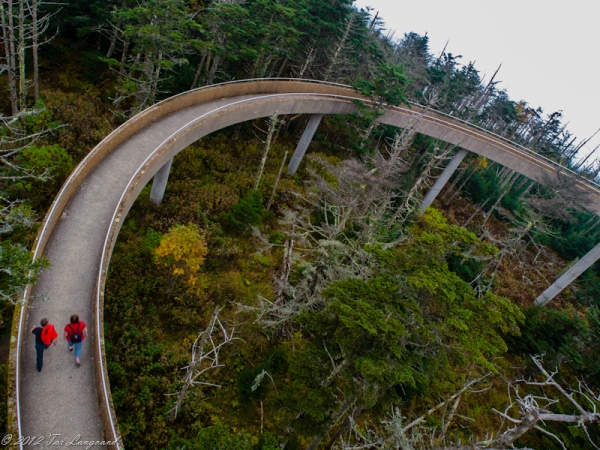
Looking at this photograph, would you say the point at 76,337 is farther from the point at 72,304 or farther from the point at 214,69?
the point at 214,69

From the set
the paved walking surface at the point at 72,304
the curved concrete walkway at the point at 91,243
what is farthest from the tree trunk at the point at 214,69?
the paved walking surface at the point at 72,304

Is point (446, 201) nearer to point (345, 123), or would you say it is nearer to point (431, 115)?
point (431, 115)

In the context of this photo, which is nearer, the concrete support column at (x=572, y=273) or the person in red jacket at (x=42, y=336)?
the person in red jacket at (x=42, y=336)

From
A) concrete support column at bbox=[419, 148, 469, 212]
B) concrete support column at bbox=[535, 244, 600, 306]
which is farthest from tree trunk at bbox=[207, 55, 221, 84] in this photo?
concrete support column at bbox=[535, 244, 600, 306]

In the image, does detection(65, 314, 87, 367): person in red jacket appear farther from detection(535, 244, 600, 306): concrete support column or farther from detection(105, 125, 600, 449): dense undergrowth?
detection(535, 244, 600, 306): concrete support column

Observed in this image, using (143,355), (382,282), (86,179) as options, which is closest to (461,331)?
(382,282)

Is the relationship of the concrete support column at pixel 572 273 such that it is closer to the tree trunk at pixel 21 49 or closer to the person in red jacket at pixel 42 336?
the person in red jacket at pixel 42 336

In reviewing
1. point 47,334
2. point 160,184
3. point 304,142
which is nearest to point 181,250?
point 47,334
